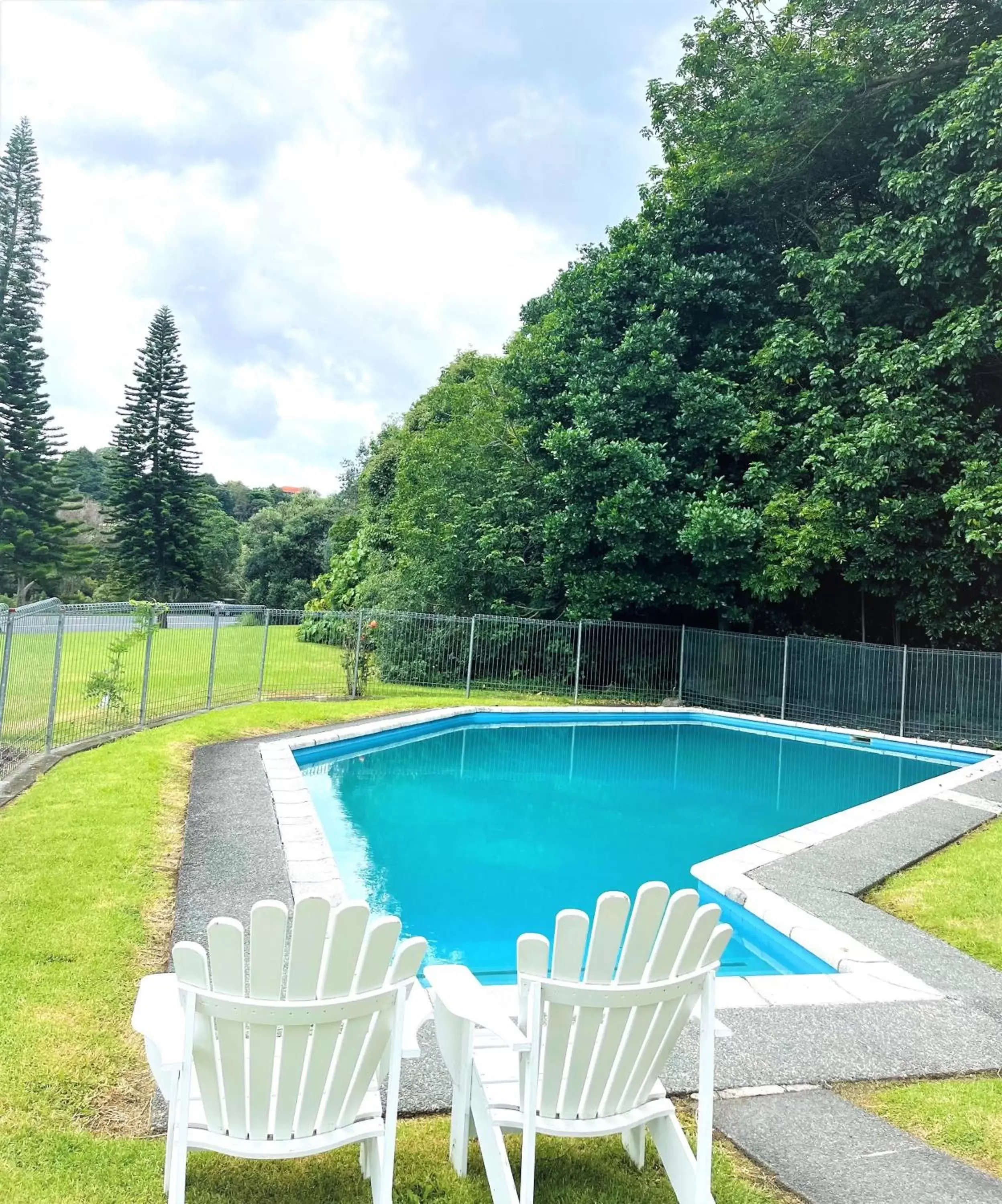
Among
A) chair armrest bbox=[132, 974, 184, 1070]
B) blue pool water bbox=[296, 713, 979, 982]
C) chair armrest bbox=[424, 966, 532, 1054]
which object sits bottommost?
blue pool water bbox=[296, 713, 979, 982]

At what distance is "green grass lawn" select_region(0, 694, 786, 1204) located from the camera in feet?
7.50

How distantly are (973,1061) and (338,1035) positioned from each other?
278 centimetres

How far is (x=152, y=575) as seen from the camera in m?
32.0

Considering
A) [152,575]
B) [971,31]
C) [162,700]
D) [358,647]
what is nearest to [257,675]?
[358,647]

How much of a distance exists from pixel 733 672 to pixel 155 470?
24.0 m

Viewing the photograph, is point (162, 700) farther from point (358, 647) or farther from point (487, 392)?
point (487, 392)

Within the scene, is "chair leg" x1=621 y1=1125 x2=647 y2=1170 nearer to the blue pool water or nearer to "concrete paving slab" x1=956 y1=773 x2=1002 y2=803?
the blue pool water

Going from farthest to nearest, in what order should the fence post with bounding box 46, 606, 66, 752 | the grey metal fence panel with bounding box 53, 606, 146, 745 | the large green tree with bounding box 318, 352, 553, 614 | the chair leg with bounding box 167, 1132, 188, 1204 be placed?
the large green tree with bounding box 318, 352, 553, 614
the grey metal fence panel with bounding box 53, 606, 146, 745
the fence post with bounding box 46, 606, 66, 752
the chair leg with bounding box 167, 1132, 188, 1204

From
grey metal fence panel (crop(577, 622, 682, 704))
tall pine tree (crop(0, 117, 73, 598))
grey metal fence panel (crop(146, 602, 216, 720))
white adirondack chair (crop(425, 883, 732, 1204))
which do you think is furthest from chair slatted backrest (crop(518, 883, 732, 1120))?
tall pine tree (crop(0, 117, 73, 598))

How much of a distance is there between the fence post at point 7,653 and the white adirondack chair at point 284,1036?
517 cm

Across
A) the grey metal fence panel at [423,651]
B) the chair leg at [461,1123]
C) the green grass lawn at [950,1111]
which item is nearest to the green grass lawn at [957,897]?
the green grass lawn at [950,1111]

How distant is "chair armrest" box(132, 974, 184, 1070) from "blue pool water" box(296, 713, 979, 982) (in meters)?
2.74

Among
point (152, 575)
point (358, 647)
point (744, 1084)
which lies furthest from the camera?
point (152, 575)

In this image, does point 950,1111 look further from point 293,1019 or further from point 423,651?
point 423,651
